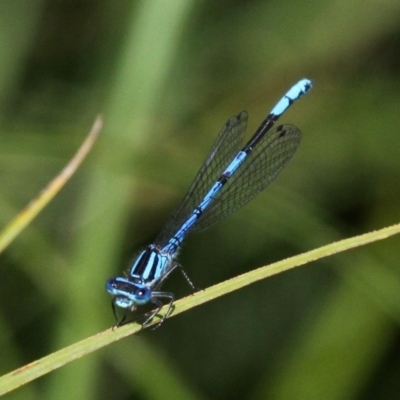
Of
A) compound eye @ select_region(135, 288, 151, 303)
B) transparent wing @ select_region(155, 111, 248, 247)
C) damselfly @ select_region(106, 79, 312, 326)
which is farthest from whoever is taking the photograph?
transparent wing @ select_region(155, 111, 248, 247)

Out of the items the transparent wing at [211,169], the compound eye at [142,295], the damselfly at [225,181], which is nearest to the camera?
the compound eye at [142,295]

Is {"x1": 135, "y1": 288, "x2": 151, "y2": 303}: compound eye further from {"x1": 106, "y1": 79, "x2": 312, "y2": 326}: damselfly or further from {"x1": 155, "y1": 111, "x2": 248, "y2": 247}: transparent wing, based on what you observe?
{"x1": 155, "y1": 111, "x2": 248, "y2": 247}: transparent wing

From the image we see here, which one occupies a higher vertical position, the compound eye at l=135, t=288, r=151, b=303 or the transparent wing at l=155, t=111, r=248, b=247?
the transparent wing at l=155, t=111, r=248, b=247

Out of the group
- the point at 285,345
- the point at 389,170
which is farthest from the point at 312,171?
the point at 285,345

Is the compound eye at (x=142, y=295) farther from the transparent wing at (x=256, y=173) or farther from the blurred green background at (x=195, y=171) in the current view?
the transparent wing at (x=256, y=173)

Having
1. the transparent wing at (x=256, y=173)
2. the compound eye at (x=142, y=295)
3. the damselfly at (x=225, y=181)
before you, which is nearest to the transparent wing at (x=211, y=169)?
the damselfly at (x=225, y=181)

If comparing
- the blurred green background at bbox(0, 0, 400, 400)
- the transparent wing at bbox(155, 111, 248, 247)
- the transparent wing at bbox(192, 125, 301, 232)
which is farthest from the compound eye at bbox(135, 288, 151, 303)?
the transparent wing at bbox(192, 125, 301, 232)

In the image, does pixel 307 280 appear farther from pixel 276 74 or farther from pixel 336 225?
pixel 276 74
